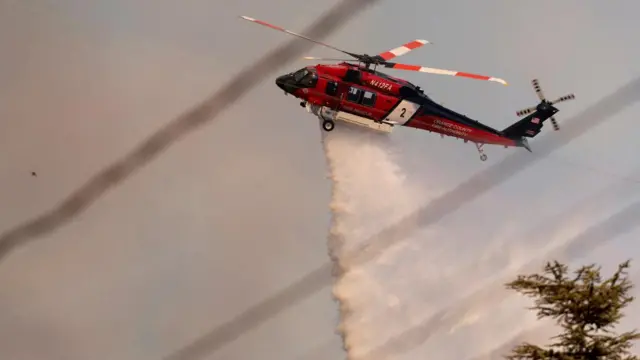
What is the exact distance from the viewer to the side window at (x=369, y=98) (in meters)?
31.7

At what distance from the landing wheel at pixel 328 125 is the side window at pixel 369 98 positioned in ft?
5.34

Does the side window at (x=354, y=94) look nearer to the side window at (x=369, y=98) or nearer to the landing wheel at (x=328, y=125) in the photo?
the side window at (x=369, y=98)

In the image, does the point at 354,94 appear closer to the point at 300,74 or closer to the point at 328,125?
the point at 328,125

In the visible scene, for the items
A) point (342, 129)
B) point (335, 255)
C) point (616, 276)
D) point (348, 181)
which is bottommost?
point (616, 276)

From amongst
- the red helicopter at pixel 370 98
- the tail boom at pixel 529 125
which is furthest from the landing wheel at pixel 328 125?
the tail boom at pixel 529 125

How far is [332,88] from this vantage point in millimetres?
31438

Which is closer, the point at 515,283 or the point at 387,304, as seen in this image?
the point at 515,283

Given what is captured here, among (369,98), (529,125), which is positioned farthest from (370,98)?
(529,125)

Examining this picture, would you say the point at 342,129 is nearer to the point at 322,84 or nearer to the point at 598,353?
the point at 322,84

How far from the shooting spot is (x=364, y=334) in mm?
33062

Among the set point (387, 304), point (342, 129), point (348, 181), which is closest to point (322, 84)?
point (342, 129)

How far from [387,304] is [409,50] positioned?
11.2 m

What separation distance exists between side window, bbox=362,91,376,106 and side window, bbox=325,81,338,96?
4.03 feet

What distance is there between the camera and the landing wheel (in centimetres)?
3222
